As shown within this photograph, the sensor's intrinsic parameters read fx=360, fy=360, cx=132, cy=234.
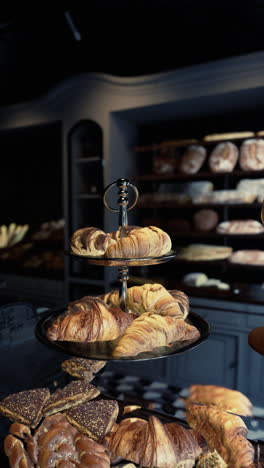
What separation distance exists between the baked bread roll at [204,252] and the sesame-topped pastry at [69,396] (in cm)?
185

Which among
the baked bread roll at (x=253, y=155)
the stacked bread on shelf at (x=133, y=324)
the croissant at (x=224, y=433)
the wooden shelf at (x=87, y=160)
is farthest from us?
the wooden shelf at (x=87, y=160)

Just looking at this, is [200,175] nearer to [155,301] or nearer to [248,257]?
[248,257]

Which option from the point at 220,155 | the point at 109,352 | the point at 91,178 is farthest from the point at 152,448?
the point at 91,178

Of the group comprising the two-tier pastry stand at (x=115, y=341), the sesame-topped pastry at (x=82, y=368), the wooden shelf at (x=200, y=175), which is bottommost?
the sesame-topped pastry at (x=82, y=368)

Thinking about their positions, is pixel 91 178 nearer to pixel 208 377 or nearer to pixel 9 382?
pixel 208 377

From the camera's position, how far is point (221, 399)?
781mm

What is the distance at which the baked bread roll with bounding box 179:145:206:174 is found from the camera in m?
2.66

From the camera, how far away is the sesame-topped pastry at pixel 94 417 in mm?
743

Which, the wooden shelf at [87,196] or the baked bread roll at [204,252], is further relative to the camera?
the wooden shelf at [87,196]

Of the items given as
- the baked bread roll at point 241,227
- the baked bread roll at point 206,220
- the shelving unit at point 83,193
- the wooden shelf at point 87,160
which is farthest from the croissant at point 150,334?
the wooden shelf at point 87,160

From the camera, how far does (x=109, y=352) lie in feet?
2.39

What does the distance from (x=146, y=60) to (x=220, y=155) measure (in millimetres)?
977

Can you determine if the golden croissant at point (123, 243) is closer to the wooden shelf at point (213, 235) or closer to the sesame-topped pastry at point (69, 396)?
the sesame-topped pastry at point (69, 396)

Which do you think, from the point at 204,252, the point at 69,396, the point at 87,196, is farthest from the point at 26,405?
the point at 87,196
